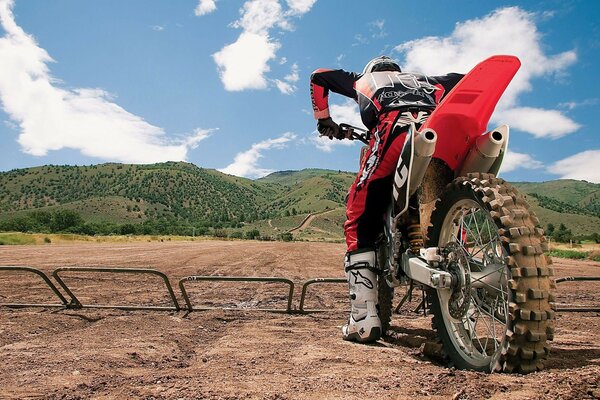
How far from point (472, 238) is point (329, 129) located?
2141 millimetres

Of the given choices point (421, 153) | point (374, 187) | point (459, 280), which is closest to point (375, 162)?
point (374, 187)

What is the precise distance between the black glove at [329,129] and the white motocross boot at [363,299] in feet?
4.90

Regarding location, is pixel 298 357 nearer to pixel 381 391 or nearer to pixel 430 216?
pixel 381 391

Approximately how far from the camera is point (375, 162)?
383cm

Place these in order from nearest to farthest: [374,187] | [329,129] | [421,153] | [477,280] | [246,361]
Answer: [477,280]
[246,361]
[421,153]
[374,187]
[329,129]

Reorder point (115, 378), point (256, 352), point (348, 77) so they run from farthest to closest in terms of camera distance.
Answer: point (348, 77) → point (256, 352) → point (115, 378)

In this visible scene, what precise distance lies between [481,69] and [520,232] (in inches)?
48.5

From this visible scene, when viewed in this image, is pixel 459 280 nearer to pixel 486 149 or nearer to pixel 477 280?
pixel 477 280

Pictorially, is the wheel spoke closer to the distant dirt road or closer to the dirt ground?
the dirt ground

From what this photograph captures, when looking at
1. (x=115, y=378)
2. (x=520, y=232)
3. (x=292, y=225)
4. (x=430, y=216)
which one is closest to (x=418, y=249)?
(x=430, y=216)

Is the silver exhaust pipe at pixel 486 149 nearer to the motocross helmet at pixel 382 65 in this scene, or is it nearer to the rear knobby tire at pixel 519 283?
the rear knobby tire at pixel 519 283

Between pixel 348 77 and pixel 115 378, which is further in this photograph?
pixel 348 77

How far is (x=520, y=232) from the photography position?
2639 millimetres

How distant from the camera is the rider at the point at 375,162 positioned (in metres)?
3.75
